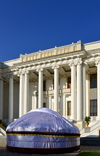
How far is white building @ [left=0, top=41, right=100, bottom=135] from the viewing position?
39375 mm

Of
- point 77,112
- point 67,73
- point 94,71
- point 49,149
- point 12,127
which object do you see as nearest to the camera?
point 49,149

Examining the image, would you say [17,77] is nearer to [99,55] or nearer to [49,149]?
[99,55]

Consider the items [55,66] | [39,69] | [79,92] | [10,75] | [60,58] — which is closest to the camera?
[79,92]

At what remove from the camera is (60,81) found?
153 feet

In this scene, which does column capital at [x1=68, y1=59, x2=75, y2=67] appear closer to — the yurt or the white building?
the white building

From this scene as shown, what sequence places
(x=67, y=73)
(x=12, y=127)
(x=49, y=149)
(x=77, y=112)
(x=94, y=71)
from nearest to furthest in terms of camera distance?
(x=49, y=149) → (x=12, y=127) → (x=77, y=112) → (x=94, y=71) → (x=67, y=73)

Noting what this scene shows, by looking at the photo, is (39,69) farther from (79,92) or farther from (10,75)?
(79,92)

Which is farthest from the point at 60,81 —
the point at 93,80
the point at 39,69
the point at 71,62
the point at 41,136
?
the point at 41,136

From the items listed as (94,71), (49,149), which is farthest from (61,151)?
(94,71)

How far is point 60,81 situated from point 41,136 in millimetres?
27311

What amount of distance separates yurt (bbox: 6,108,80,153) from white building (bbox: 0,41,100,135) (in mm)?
15335

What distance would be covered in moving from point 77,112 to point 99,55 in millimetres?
9461

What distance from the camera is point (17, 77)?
4981 centimetres

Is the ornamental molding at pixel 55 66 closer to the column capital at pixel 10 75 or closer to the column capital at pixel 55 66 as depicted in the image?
the column capital at pixel 55 66
